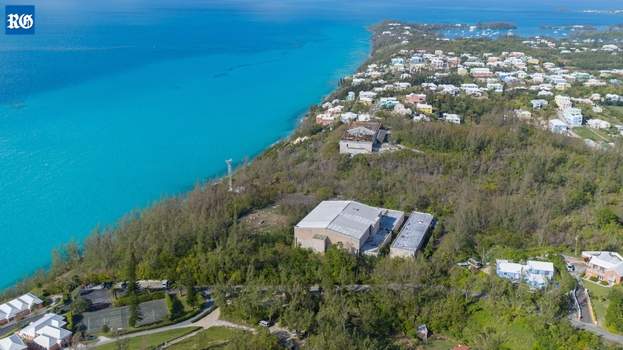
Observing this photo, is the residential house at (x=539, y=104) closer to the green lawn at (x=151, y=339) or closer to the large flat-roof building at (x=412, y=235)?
the large flat-roof building at (x=412, y=235)

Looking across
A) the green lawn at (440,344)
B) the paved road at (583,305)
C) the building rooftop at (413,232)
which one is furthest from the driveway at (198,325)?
the paved road at (583,305)

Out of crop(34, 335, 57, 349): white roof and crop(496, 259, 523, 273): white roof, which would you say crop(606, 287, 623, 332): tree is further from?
crop(34, 335, 57, 349): white roof

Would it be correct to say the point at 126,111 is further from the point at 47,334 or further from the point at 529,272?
the point at 529,272

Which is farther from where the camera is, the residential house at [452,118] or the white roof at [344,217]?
the residential house at [452,118]

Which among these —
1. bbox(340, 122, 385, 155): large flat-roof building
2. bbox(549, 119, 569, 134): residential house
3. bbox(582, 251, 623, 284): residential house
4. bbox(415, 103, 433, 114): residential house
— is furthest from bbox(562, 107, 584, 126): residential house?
bbox(582, 251, 623, 284): residential house

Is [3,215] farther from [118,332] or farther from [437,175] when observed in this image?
[437,175]

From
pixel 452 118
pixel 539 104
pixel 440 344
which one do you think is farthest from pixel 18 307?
pixel 539 104

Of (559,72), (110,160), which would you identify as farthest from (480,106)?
(110,160)
